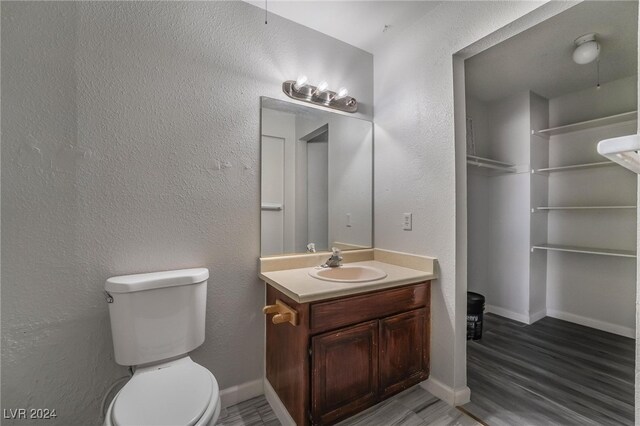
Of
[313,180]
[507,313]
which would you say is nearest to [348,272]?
[313,180]

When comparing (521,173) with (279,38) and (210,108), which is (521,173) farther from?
(210,108)

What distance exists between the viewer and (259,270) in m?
1.75

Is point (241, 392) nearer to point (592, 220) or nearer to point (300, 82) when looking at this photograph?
point (300, 82)

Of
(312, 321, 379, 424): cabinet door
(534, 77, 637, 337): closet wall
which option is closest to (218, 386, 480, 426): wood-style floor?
(312, 321, 379, 424): cabinet door

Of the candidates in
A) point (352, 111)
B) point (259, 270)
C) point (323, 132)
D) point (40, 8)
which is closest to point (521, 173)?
point (352, 111)

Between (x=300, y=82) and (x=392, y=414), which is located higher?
(x=300, y=82)

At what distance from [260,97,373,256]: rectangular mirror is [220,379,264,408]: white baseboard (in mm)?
825

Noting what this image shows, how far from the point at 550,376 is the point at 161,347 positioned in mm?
2494

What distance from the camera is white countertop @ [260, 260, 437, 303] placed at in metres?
1.33

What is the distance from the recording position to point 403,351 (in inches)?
65.1

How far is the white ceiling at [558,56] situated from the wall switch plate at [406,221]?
1398 millimetres

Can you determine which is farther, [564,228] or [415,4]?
[564,228]

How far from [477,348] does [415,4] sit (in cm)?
264

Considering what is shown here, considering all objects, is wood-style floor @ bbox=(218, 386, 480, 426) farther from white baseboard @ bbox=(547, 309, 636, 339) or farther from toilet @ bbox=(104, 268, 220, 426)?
white baseboard @ bbox=(547, 309, 636, 339)
